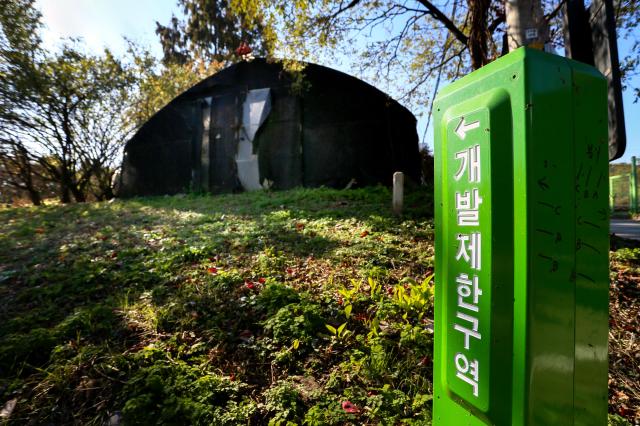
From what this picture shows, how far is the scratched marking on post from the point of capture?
1255 mm

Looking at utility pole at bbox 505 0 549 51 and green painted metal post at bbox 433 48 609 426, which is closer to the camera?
green painted metal post at bbox 433 48 609 426

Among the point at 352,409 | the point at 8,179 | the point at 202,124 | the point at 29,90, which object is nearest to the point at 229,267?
the point at 352,409

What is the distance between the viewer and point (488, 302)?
1198 millimetres

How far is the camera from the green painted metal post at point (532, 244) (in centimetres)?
110

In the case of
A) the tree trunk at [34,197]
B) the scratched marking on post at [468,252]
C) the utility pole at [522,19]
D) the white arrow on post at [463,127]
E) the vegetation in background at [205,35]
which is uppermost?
the vegetation in background at [205,35]

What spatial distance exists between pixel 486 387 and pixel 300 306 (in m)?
2.15

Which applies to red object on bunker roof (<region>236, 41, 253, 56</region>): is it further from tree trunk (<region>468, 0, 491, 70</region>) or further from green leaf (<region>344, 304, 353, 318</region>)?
green leaf (<region>344, 304, 353, 318</region>)

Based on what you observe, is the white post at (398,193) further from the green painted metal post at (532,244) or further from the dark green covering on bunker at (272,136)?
the green painted metal post at (532,244)

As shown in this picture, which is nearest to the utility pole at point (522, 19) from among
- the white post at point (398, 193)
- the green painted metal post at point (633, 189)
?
the white post at point (398, 193)

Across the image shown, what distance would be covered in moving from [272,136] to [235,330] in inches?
393

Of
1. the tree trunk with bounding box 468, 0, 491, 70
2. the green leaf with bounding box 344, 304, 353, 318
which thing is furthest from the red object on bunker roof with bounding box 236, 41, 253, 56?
the green leaf with bounding box 344, 304, 353, 318

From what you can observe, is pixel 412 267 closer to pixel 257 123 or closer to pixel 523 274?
pixel 523 274

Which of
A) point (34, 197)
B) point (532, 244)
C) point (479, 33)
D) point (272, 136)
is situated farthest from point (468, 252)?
point (34, 197)

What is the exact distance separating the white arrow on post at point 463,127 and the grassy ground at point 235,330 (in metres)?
1.75
